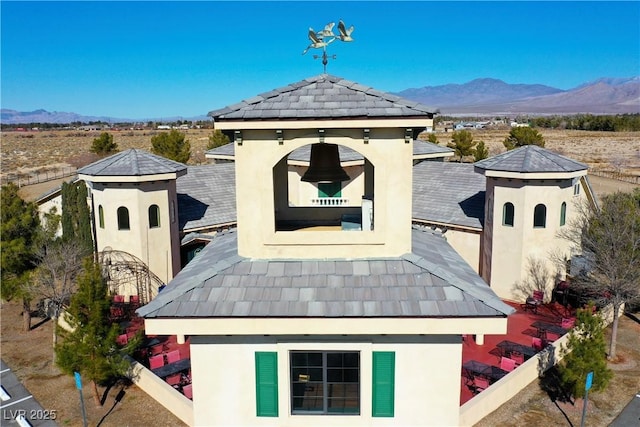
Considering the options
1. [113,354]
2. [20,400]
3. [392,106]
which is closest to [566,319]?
[392,106]

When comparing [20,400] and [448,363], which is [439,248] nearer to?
[448,363]

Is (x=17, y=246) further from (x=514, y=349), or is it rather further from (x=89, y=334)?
(x=514, y=349)

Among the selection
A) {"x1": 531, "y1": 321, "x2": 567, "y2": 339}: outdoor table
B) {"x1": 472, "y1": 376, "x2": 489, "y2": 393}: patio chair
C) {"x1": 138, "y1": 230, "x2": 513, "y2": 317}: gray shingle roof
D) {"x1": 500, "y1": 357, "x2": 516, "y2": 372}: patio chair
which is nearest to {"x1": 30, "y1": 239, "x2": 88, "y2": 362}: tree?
{"x1": 138, "y1": 230, "x2": 513, "y2": 317}: gray shingle roof

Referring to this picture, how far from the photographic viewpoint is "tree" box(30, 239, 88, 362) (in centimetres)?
1871

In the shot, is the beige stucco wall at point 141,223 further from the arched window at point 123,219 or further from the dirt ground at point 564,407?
the dirt ground at point 564,407

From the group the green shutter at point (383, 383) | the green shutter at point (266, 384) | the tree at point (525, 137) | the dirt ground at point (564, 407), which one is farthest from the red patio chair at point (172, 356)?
the tree at point (525, 137)

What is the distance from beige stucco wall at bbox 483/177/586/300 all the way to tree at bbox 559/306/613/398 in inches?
292

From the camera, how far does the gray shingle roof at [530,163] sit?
20594 millimetres

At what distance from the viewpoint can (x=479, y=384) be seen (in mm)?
14727

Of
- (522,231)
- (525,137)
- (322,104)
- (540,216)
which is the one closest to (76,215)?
(322,104)

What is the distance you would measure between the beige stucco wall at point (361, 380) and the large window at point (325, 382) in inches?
6.3

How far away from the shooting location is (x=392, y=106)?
434 inches

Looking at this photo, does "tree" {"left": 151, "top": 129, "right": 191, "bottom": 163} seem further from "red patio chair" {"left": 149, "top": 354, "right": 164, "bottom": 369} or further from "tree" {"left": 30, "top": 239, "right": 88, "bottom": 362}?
"red patio chair" {"left": 149, "top": 354, "right": 164, "bottom": 369}

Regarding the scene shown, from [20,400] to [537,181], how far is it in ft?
66.1
